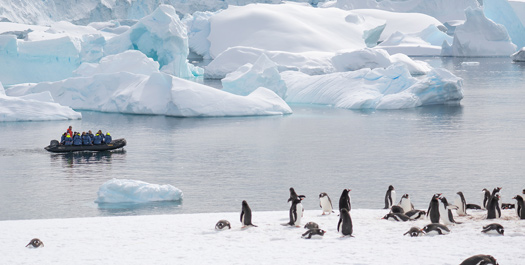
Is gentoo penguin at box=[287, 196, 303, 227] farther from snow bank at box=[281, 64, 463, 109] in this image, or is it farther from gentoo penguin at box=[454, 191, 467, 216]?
snow bank at box=[281, 64, 463, 109]

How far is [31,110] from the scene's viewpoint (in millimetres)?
28719

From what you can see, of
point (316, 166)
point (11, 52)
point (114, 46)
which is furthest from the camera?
point (114, 46)

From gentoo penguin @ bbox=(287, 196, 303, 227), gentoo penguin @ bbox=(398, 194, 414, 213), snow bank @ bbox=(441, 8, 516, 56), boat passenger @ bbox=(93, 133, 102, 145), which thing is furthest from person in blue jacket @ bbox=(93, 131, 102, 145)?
snow bank @ bbox=(441, 8, 516, 56)

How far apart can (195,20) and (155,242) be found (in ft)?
170

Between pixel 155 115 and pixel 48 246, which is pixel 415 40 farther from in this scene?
pixel 48 246

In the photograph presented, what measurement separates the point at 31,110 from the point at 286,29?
28007mm

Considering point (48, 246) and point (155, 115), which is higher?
point (155, 115)

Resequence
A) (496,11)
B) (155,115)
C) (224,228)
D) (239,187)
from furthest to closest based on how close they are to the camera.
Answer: (496,11) → (155,115) → (239,187) → (224,228)

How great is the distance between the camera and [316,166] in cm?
1908

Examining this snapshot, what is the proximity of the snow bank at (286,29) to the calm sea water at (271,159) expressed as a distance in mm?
21118

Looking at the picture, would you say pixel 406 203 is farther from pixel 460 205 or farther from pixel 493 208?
pixel 493 208

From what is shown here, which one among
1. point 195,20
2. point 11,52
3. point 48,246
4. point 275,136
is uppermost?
point 195,20

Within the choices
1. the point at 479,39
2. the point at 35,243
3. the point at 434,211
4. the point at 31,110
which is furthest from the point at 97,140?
the point at 479,39

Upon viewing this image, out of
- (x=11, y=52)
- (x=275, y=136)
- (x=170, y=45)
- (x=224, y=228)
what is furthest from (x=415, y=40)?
(x=224, y=228)
